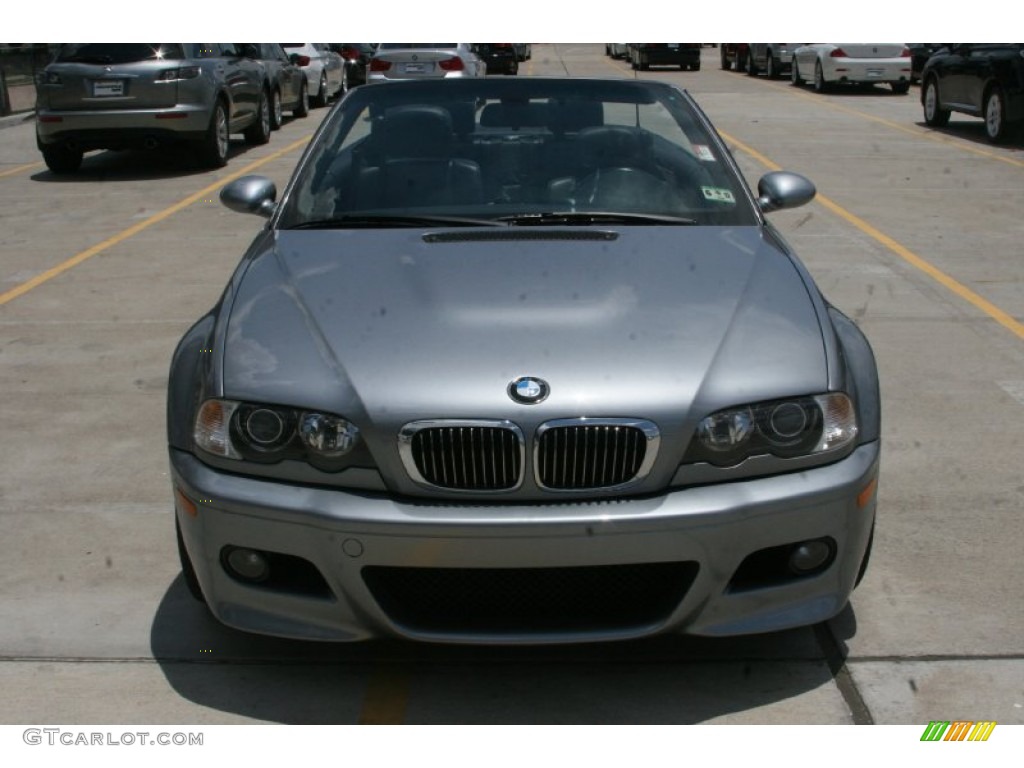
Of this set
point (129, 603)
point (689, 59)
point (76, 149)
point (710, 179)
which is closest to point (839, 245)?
point (710, 179)

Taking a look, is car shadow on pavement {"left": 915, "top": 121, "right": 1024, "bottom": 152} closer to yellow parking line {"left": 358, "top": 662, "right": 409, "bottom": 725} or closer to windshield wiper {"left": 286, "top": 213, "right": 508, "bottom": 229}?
windshield wiper {"left": 286, "top": 213, "right": 508, "bottom": 229}

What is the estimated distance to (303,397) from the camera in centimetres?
346

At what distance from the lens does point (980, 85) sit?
1786 cm

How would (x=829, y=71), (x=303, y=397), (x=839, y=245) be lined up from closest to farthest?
(x=303, y=397), (x=839, y=245), (x=829, y=71)

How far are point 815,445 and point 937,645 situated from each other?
31.0 inches

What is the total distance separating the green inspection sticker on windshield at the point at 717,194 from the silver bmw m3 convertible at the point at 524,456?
78 cm

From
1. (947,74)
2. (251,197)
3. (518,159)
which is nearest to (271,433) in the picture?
(518,159)

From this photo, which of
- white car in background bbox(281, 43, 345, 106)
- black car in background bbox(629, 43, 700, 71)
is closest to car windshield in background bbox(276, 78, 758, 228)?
white car in background bbox(281, 43, 345, 106)

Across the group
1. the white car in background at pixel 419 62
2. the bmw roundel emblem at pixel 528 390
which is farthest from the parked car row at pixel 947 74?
the bmw roundel emblem at pixel 528 390

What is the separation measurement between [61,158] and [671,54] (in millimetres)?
25978

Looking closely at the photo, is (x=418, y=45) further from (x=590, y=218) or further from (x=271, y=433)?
(x=271, y=433)

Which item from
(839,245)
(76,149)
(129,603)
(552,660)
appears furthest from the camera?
(76,149)

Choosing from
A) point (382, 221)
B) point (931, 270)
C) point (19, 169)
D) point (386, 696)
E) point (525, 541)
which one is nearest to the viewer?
point (525, 541)

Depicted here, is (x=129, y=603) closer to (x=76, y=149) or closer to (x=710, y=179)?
(x=710, y=179)
